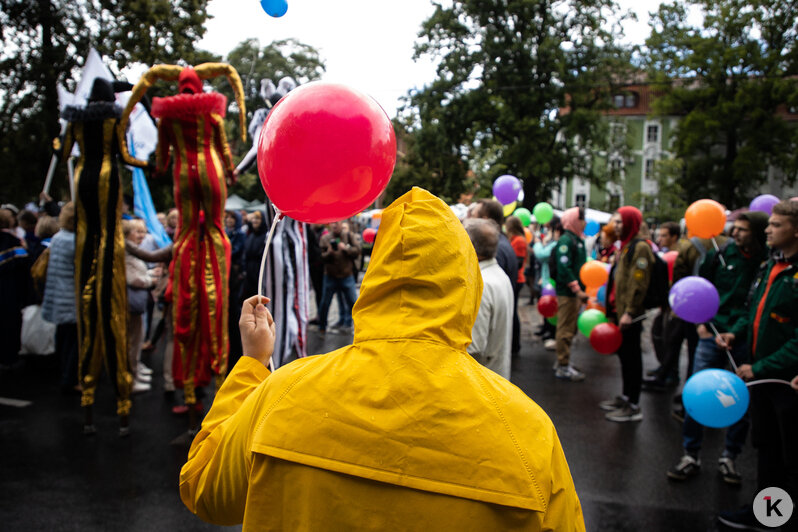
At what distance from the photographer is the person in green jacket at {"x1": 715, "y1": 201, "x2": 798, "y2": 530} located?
3223 mm

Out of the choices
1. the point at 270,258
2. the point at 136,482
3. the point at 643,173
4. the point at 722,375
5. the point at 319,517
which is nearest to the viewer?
the point at 319,517

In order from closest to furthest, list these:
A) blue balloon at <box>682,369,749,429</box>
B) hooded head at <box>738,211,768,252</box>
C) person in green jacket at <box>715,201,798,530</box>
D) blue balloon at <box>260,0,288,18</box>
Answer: blue balloon at <box>260,0,288,18</box> < person in green jacket at <box>715,201,798,530</box> < blue balloon at <box>682,369,749,429</box> < hooded head at <box>738,211,768,252</box>

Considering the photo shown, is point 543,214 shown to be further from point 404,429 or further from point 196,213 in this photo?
point 404,429

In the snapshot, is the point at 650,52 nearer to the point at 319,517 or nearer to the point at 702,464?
the point at 702,464

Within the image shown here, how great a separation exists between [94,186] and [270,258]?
1415 mm

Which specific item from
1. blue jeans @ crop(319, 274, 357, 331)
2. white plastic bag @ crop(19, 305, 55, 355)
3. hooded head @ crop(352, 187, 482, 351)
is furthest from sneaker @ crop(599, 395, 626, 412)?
white plastic bag @ crop(19, 305, 55, 355)

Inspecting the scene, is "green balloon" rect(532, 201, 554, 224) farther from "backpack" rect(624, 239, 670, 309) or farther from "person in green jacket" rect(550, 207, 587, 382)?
"backpack" rect(624, 239, 670, 309)

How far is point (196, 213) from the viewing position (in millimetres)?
4441

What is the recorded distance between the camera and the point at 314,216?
1739 millimetres

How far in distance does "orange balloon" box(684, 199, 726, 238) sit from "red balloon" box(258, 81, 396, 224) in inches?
164

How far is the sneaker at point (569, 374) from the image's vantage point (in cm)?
683

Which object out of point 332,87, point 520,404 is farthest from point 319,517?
point 332,87

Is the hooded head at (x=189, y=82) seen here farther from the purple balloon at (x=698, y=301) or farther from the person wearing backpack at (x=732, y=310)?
the person wearing backpack at (x=732, y=310)

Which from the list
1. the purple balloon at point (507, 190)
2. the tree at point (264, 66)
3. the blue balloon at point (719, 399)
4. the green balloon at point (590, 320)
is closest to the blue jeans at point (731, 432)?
the blue balloon at point (719, 399)
